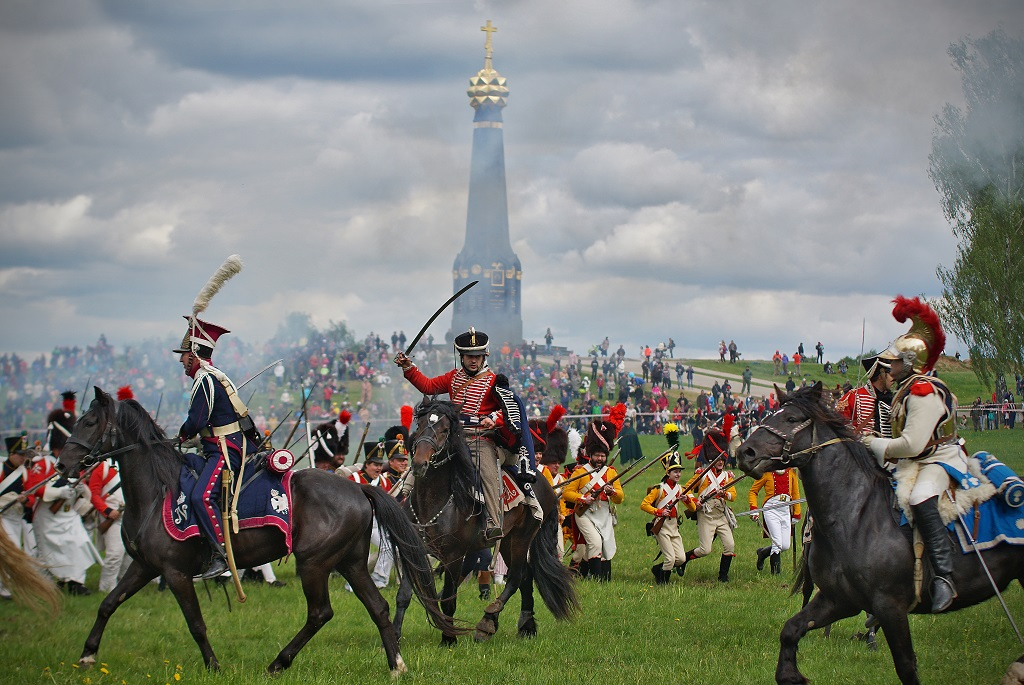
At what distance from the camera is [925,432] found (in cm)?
852

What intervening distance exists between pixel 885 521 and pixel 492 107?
65.1 metres

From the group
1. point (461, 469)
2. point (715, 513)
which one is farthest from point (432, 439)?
point (715, 513)

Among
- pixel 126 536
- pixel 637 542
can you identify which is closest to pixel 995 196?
pixel 637 542

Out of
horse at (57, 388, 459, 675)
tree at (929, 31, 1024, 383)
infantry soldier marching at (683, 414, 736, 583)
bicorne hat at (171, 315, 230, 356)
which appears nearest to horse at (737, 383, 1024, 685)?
horse at (57, 388, 459, 675)

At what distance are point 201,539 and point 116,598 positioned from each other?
93 cm

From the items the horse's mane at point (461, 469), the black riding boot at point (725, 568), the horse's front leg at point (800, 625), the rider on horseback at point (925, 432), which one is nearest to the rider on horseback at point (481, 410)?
the horse's mane at point (461, 469)

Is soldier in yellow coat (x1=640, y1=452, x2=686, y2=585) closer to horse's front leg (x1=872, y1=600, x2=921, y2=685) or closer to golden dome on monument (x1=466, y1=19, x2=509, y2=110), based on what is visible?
horse's front leg (x1=872, y1=600, x2=921, y2=685)

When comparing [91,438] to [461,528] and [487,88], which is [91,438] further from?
[487,88]

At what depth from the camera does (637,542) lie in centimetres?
2014

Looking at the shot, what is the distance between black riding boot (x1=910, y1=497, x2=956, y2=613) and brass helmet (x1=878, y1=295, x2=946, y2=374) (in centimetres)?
113

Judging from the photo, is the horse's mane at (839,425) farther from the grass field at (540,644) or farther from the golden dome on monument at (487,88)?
the golden dome on monument at (487,88)

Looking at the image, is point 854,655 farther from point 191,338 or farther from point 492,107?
point 492,107

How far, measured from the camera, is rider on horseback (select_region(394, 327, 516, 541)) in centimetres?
1123

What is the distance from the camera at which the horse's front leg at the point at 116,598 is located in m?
9.94
